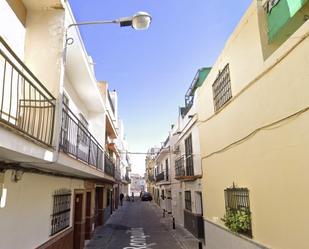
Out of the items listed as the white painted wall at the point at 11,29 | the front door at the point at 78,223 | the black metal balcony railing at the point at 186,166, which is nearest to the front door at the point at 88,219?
the front door at the point at 78,223

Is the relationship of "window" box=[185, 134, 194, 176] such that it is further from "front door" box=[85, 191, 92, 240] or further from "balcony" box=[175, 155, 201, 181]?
"front door" box=[85, 191, 92, 240]

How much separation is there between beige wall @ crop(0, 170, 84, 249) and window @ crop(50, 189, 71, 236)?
350mm

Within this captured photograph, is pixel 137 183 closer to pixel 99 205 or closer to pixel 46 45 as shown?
pixel 99 205

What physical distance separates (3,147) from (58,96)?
2344 millimetres

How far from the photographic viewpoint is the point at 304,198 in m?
4.50

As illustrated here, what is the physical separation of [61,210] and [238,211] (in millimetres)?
5170

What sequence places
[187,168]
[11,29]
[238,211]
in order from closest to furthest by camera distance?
1. [11,29]
2. [238,211]
3. [187,168]

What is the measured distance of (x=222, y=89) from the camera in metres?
8.63

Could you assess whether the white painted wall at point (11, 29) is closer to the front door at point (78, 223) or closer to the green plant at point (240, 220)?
the green plant at point (240, 220)

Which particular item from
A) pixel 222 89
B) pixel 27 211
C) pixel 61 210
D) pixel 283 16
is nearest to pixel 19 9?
pixel 27 211

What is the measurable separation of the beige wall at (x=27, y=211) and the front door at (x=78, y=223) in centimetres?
387

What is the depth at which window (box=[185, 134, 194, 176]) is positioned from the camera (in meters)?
14.1

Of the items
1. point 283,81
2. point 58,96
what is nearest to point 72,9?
point 58,96

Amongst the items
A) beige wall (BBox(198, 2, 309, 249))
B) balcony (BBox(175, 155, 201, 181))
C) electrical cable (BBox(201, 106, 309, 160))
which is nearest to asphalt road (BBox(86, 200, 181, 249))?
balcony (BBox(175, 155, 201, 181))
